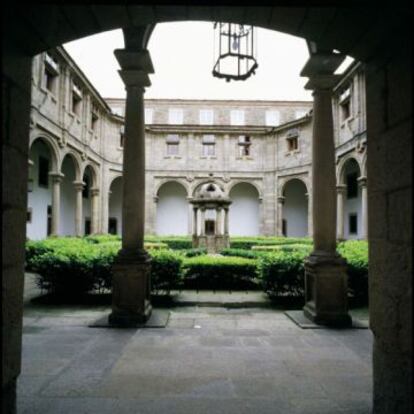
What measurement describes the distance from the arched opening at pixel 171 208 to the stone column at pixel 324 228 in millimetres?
21619

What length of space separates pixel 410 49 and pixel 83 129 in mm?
19713

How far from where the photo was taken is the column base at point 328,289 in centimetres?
500

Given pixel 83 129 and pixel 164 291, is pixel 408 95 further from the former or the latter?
pixel 83 129

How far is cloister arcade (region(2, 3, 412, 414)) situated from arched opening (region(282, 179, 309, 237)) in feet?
83.3

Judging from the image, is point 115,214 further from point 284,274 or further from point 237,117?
point 284,274

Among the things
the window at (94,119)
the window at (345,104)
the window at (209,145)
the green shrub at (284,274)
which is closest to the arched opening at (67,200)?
the window at (94,119)

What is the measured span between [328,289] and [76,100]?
17.8 m

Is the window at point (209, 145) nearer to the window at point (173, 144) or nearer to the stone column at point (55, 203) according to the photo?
the window at point (173, 144)

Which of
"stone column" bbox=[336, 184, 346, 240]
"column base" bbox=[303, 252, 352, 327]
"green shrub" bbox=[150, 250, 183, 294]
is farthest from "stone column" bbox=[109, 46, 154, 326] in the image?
"stone column" bbox=[336, 184, 346, 240]

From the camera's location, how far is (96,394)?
2779mm

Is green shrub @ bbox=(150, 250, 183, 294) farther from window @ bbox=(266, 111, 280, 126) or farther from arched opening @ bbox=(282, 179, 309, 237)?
window @ bbox=(266, 111, 280, 126)

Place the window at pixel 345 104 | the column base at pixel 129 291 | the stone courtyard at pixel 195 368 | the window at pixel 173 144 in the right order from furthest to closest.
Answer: the window at pixel 173 144 < the window at pixel 345 104 < the column base at pixel 129 291 < the stone courtyard at pixel 195 368

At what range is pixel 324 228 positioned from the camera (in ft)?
17.4

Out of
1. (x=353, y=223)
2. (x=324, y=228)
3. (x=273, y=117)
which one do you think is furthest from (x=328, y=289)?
(x=273, y=117)
